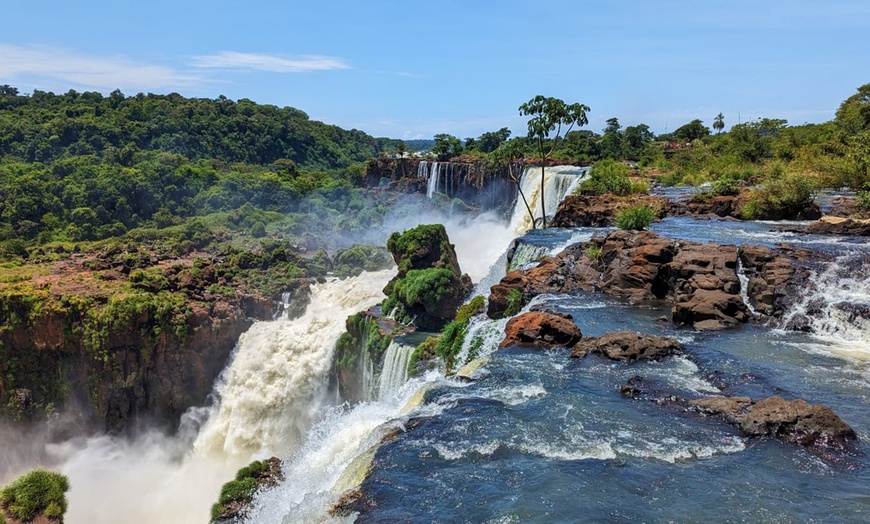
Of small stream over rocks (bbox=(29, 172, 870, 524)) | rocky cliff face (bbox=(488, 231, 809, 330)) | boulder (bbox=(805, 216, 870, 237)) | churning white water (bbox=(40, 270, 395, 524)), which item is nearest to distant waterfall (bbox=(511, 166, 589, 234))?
churning white water (bbox=(40, 270, 395, 524))

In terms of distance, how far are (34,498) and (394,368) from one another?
1186cm

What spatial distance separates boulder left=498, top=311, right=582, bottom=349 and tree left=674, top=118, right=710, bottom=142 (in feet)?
257

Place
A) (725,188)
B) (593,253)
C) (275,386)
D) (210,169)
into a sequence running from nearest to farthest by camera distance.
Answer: (593,253) < (275,386) < (725,188) < (210,169)

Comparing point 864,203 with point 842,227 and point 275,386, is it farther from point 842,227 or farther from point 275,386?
point 275,386

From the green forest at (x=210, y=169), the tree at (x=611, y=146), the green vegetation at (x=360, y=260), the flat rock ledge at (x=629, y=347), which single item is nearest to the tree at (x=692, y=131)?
the green forest at (x=210, y=169)

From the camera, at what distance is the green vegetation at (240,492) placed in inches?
488

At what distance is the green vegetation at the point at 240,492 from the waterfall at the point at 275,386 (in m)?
12.4

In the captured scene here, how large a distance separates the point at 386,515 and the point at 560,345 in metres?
7.77

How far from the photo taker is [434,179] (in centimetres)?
5862

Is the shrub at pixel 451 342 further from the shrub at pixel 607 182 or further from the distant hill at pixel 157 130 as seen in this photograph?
the distant hill at pixel 157 130

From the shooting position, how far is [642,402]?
1117cm

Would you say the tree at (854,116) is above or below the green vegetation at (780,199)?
above

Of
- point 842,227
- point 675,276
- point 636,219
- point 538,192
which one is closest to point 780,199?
point 842,227

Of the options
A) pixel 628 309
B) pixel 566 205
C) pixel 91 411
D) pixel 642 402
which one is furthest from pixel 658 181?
pixel 91 411
